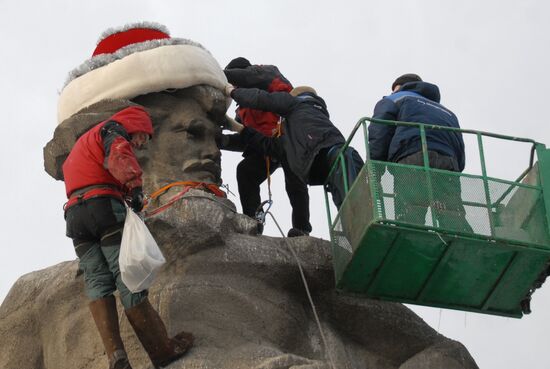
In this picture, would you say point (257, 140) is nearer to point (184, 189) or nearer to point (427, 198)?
point (184, 189)

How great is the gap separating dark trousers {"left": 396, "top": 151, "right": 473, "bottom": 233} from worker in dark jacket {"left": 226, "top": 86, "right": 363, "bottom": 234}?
1116 mm

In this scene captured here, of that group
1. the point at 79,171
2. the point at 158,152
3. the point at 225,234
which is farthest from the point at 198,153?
the point at 79,171

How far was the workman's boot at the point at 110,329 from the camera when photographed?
16203 mm

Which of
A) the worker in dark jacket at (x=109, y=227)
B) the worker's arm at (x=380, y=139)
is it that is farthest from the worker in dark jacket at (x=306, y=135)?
the worker in dark jacket at (x=109, y=227)

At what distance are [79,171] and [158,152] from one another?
9.44 ft

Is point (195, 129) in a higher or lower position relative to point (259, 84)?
lower

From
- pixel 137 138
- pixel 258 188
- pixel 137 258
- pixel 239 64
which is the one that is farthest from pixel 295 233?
pixel 137 258

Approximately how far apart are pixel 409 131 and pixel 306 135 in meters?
1.49

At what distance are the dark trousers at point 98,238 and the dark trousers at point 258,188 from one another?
440 cm

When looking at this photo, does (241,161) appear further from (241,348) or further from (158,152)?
(241,348)

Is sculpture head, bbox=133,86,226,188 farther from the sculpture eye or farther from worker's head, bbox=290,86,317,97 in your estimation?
worker's head, bbox=290,86,317,97

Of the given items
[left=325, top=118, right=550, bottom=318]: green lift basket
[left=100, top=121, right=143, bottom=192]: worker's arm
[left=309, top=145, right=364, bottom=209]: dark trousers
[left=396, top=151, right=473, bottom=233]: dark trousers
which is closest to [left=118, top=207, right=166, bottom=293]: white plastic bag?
[left=100, top=121, right=143, bottom=192]: worker's arm

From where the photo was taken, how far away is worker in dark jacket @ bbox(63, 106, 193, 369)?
16.3 metres

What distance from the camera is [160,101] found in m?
20.2
